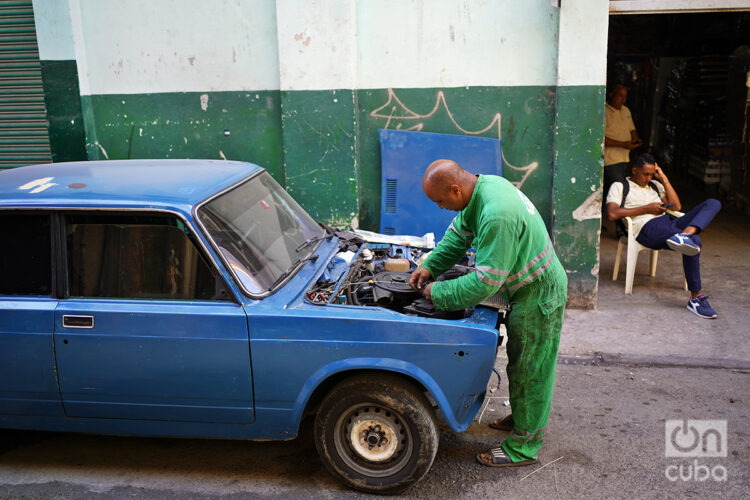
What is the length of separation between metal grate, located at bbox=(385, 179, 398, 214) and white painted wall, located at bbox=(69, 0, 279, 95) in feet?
5.10

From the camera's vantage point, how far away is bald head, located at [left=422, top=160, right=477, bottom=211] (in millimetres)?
3656

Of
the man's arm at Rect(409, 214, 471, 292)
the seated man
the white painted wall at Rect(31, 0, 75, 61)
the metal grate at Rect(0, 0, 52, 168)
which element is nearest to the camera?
the man's arm at Rect(409, 214, 471, 292)

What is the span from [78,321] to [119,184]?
812 mm

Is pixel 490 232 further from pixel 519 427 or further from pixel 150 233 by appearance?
pixel 150 233

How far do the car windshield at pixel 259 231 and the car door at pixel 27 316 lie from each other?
0.94 metres

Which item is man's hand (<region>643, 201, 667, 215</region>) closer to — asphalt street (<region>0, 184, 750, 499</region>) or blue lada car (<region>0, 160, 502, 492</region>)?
asphalt street (<region>0, 184, 750, 499</region>)

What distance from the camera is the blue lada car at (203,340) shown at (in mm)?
3475

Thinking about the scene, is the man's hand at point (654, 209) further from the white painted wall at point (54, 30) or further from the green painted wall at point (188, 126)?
the white painted wall at point (54, 30)

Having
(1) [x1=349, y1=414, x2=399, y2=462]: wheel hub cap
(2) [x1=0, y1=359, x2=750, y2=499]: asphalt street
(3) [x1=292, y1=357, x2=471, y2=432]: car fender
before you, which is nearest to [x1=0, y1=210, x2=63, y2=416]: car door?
(2) [x1=0, y1=359, x2=750, y2=499]: asphalt street

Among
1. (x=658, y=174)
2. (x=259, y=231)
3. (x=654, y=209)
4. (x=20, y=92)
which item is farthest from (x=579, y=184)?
(x=20, y=92)

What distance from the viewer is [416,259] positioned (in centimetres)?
466

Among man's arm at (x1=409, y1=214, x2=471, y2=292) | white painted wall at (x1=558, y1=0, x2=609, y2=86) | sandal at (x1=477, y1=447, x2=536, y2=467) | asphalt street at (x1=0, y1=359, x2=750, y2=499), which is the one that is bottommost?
asphalt street at (x1=0, y1=359, x2=750, y2=499)

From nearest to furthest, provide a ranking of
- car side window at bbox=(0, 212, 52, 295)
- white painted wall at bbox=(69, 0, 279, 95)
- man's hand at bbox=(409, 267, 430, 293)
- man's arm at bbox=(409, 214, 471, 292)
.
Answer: car side window at bbox=(0, 212, 52, 295)
man's hand at bbox=(409, 267, 430, 293)
man's arm at bbox=(409, 214, 471, 292)
white painted wall at bbox=(69, 0, 279, 95)

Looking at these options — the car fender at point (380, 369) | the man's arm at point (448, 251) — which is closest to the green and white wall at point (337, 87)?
the man's arm at point (448, 251)
